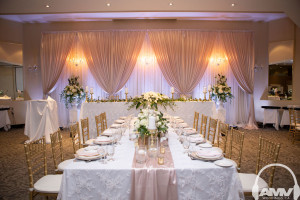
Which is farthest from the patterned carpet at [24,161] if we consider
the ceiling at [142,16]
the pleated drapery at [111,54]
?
the ceiling at [142,16]

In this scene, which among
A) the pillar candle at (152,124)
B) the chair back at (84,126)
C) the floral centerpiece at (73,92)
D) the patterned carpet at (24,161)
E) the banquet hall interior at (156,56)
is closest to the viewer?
the pillar candle at (152,124)

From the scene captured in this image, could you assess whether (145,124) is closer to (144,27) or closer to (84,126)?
(84,126)

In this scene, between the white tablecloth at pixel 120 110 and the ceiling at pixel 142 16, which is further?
the ceiling at pixel 142 16

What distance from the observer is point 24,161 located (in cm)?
461

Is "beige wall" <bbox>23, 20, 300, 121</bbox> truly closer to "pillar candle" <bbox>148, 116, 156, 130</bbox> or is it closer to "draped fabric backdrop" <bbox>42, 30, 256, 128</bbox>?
"draped fabric backdrop" <bbox>42, 30, 256, 128</bbox>

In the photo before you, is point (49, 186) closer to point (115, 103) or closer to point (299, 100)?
point (115, 103)

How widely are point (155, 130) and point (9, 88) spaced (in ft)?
31.5

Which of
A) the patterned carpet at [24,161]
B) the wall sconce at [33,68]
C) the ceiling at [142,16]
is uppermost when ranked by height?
the ceiling at [142,16]

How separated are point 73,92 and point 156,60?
338 cm

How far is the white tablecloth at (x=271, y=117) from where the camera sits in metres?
7.88

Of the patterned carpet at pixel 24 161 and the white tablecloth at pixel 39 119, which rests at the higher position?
the white tablecloth at pixel 39 119

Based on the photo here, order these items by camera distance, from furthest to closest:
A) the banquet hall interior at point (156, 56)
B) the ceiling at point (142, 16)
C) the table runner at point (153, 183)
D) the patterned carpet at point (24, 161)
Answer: the ceiling at point (142, 16) < the banquet hall interior at point (156, 56) < the patterned carpet at point (24, 161) < the table runner at point (153, 183)

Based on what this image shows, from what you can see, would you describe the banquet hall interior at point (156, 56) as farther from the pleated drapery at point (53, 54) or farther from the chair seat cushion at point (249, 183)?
the chair seat cushion at point (249, 183)

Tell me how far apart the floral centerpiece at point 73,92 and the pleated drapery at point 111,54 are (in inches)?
31.3
